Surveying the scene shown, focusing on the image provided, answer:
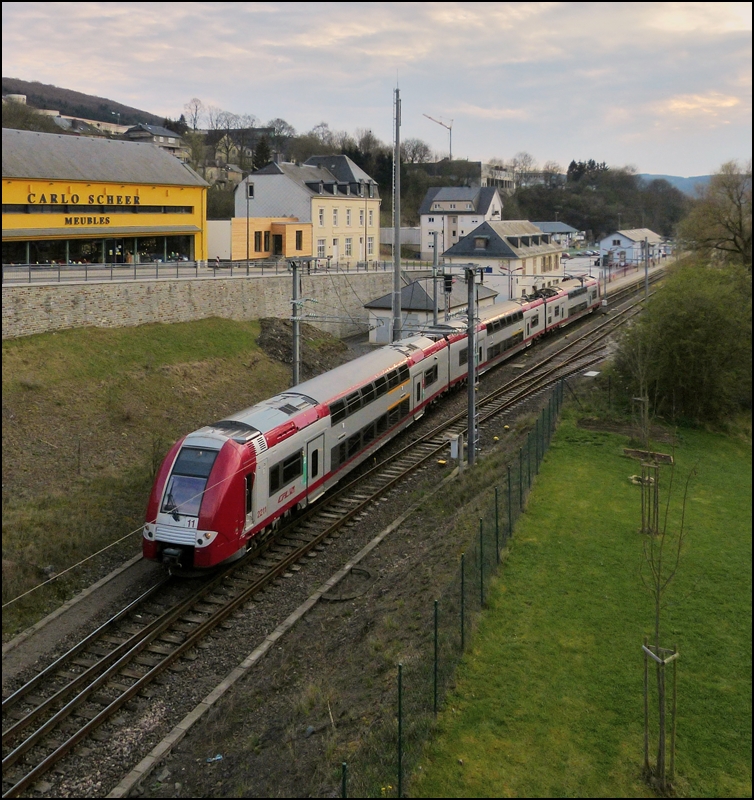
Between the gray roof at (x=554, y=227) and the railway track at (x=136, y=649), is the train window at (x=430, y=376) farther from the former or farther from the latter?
the gray roof at (x=554, y=227)

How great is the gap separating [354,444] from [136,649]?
9.03 meters

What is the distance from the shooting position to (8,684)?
40.7 ft

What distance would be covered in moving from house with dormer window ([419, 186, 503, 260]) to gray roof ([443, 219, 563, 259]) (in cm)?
176

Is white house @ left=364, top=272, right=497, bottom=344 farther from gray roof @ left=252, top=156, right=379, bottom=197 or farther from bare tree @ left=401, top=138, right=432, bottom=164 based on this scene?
bare tree @ left=401, top=138, right=432, bottom=164

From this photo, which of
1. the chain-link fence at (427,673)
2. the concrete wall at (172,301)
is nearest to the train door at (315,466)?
the chain-link fence at (427,673)

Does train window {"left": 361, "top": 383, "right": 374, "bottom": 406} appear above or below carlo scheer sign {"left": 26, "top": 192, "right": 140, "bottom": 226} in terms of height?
below

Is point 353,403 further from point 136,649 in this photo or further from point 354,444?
point 136,649

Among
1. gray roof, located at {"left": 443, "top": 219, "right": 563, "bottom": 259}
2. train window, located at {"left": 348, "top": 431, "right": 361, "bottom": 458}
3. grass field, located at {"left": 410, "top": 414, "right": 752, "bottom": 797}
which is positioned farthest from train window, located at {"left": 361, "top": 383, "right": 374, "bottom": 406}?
gray roof, located at {"left": 443, "top": 219, "right": 563, "bottom": 259}

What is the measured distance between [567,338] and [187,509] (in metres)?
33.1

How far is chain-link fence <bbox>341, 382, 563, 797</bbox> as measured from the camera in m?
9.07

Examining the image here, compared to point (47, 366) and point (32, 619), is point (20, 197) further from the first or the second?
point (32, 619)

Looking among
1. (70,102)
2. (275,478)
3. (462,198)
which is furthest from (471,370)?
(70,102)

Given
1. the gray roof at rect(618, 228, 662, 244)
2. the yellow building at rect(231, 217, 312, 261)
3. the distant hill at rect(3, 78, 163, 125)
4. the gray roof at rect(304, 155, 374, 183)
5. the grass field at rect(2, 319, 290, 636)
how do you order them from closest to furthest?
the grass field at rect(2, 319, 290, 636), the yellow building at rect(231, 217, 312, 261), the gray roof at rect(304, 155, 374, 183), the gray roof at rect(618, 228, 662, 244), the distant hill at rect(3, 78, 163, 125)

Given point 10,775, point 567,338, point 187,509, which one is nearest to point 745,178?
point 567,338
